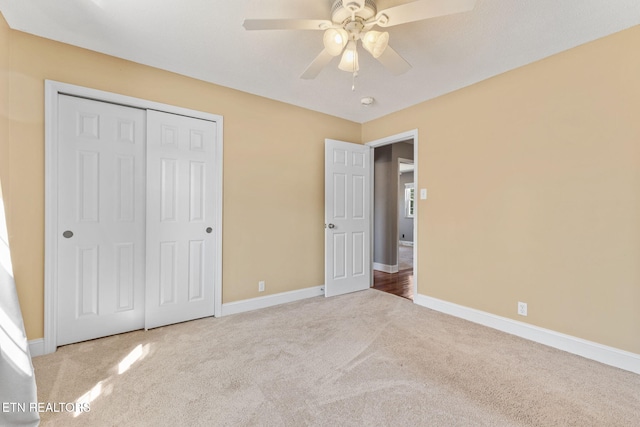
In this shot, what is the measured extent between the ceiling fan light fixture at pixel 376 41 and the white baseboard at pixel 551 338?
2.63 m

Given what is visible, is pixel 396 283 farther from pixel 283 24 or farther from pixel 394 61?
pixel 283 24

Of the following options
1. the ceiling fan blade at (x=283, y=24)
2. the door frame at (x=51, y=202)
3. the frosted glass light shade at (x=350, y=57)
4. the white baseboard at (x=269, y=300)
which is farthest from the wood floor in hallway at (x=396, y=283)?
the door frame at (x=51, y=202)

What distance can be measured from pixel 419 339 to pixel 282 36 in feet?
9.11

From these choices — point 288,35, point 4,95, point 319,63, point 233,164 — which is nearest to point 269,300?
point 233,164

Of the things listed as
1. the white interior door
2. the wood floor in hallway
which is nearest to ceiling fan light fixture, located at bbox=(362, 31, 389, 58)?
the white interior door

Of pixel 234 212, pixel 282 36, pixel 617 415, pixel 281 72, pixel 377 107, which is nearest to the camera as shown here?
pixel 617 415

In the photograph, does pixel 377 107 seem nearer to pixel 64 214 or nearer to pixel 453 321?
pixel 453 321

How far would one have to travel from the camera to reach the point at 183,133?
2.76 m

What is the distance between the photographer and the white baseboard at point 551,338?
78.7 inches

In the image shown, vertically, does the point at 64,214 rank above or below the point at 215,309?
above

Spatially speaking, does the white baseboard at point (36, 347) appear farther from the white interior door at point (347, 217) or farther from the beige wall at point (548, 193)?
the beige wall at point (548, 193)

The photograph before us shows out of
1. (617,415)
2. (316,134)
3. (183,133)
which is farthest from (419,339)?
(183,133)

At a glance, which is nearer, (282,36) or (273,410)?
(273,410)

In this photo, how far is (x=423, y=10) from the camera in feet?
4.81
